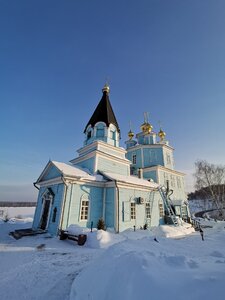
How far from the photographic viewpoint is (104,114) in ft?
57.5

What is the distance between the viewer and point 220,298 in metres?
1.79

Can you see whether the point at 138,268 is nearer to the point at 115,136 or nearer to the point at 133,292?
the point at 133,292

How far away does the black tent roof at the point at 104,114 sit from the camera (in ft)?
56.2

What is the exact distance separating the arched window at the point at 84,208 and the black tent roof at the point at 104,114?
8.40 meters

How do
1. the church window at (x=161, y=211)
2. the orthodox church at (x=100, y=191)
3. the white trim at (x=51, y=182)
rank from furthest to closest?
the church window at (x=161, y=211), the white trim at (x=51, y=182), the orthodox church at (x=100, y=191)

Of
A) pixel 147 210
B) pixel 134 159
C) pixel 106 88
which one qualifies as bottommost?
pixel 147 210

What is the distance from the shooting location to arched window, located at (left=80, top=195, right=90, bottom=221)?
37.2ft

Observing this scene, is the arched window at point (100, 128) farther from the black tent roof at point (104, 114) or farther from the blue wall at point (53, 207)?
the blue wall at point (53, 207)

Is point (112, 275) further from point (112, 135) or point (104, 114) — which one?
point (104, 114)

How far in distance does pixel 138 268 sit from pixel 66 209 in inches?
355

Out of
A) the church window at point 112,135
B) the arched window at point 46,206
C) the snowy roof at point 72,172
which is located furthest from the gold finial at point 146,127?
the arched window at point 46,206

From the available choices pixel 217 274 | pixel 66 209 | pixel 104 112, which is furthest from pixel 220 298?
pixel 104 112

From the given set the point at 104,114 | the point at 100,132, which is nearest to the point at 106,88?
the point at 104,114

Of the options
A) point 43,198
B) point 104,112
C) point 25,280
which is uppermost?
point 104,112
